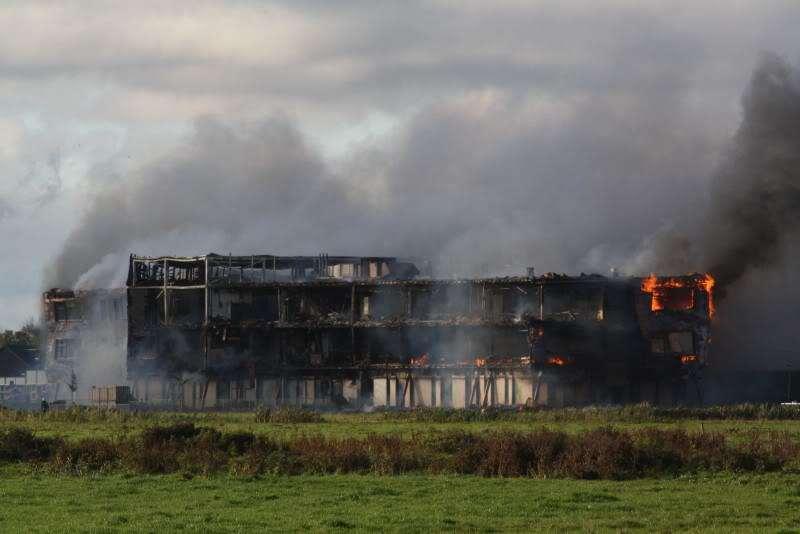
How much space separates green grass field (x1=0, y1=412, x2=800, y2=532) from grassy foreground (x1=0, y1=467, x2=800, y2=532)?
0.09ft

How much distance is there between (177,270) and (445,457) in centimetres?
9659

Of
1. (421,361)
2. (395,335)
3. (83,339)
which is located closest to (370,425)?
(421,361)

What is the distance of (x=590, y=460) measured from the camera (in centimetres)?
4575

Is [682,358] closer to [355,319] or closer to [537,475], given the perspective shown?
[355,319]

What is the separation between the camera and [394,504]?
126 ft

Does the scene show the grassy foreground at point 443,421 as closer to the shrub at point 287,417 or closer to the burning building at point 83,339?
the shrub at point 287,417

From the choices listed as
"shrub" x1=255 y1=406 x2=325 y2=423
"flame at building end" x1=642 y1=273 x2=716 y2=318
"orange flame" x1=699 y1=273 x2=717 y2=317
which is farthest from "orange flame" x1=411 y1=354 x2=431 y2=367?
"shrub" x1=255 y1=406 x2=325 y2=423

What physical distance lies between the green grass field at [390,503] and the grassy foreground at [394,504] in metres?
0.03

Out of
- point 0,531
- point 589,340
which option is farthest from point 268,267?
point 0,531

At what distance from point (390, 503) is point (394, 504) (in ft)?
0.80

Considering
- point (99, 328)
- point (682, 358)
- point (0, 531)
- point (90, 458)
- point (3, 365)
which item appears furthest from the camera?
point (3, 365)

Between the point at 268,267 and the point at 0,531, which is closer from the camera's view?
the point at 0,531

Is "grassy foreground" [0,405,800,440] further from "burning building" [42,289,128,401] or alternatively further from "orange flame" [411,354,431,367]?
"burning building" [42,289,128,401]

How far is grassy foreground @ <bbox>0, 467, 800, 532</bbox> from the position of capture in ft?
114
